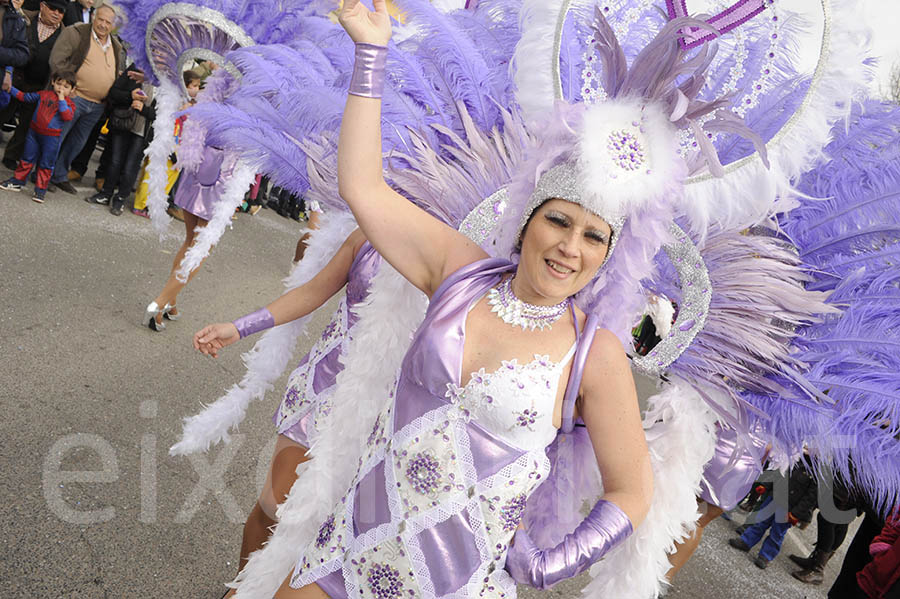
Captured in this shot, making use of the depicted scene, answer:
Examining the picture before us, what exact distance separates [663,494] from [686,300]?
52cm

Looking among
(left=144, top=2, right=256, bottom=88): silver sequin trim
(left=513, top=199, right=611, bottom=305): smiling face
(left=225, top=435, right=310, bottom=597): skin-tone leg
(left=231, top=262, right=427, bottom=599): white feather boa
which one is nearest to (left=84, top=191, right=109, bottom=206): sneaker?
(left=144, top=2, right=256, bottom=88): silver sequin trim

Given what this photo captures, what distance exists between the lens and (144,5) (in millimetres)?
3992

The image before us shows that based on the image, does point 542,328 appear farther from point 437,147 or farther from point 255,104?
point 255,104

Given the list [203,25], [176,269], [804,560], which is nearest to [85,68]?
[176,269]

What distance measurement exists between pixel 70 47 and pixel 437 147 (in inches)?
229

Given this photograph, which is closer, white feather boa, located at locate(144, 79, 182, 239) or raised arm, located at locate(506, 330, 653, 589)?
raised arm, located at locate(506, 330, 653, 589)

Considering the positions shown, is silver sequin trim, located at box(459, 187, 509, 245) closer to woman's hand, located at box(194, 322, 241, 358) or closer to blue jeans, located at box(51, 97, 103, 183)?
woman's hand, located at box(194, 322, 241, 358)

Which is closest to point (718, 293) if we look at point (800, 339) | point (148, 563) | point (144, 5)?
point (800, 339)

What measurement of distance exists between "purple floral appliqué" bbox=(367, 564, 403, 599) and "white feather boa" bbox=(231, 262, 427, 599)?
0.98 ft

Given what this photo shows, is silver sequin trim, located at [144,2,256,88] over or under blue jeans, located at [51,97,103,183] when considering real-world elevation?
over

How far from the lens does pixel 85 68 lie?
22.9ft

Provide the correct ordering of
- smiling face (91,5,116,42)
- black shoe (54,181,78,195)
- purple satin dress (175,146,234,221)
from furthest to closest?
black shoe (54,181,78,195)
smiling face (91,5,116,42)
purple satin dress (175,146,234,221)

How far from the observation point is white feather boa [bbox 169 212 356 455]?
116 inches

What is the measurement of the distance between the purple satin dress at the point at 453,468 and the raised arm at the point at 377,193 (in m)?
0.09
